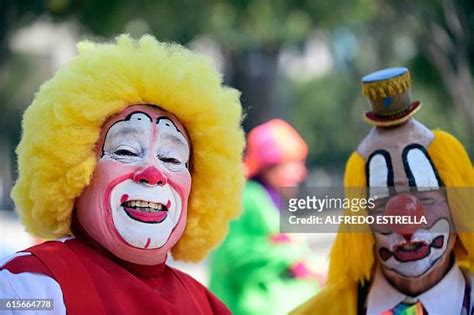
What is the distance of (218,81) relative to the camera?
9.54 ft

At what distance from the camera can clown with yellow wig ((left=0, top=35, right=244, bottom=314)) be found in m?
2.60

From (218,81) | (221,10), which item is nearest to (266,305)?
(218,81)

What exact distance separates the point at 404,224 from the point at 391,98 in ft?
1.38

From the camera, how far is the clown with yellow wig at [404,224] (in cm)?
295

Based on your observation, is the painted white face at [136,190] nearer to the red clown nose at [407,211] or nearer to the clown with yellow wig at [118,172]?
the clown with yellow wig at [118,172]

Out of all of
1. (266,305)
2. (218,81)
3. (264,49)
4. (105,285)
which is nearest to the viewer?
(105,285)

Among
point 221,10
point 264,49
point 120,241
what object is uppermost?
point 264,49

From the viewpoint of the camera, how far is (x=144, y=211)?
267 centimetres

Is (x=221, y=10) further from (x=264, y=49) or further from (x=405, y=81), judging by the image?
(x=405, y=81)

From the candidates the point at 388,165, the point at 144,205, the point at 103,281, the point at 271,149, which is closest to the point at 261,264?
the point at 271,149

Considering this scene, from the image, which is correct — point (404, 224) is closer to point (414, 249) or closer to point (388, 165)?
point (414, 249)

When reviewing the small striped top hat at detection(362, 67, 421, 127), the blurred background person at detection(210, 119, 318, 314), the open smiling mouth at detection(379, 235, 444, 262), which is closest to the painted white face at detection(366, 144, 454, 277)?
the open smiling mouth at detection(379, 235, 444, 262)

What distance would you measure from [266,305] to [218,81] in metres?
2.25

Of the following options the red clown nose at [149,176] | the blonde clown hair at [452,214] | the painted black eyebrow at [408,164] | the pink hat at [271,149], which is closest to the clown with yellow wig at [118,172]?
the red clown nose at [149,176]
